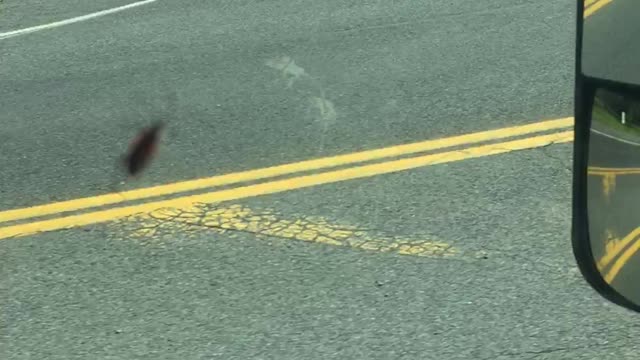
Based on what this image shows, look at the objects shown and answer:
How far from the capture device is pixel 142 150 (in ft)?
20.8

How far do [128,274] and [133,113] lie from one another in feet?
6.20

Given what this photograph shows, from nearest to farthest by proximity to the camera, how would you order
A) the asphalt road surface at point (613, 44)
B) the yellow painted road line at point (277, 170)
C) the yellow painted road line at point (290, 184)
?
the asphalt road surface at point (613, 44) < the yellow painted road line at point (290, 184) < the yellow painted road line at point (277, 170)

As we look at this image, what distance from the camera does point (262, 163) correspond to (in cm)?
573

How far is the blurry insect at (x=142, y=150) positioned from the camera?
592 cm

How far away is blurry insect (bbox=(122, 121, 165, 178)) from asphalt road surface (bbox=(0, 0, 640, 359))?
0.08m

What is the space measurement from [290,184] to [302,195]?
5.5 inches

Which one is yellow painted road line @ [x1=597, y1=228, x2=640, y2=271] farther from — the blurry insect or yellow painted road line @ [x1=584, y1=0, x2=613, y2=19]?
the blurry insect

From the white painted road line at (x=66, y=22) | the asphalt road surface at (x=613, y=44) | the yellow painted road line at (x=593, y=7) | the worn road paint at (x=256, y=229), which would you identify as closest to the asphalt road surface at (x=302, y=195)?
the worn road paint at (x=256, y=229)

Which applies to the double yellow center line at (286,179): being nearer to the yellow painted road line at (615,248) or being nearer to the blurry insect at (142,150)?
the blurry insect at (142,150)

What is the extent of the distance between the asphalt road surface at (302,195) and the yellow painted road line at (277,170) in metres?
0.07

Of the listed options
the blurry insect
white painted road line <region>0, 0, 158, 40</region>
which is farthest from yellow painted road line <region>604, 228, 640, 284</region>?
white painted road line <region>0, 0, 158, 40</region>

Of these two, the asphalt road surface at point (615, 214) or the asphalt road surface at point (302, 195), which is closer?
the asphalt road surface at point (615, 214)

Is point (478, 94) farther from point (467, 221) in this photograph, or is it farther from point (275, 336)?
point (275, 336)

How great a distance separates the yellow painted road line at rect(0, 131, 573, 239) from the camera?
5246mm
